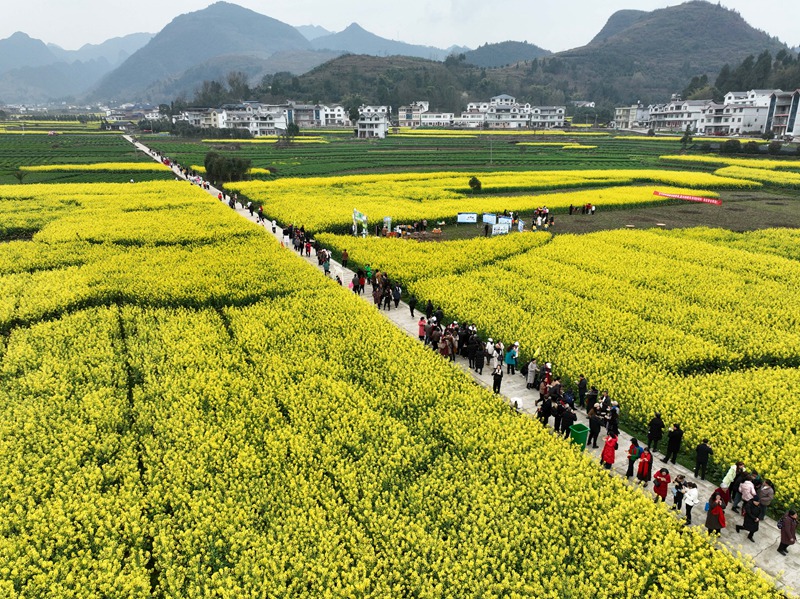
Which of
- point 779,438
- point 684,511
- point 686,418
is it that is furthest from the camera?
point 686,418

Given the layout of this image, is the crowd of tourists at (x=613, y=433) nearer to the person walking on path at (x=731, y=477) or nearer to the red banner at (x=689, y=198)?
the person walking on path at (x=731, y=477)

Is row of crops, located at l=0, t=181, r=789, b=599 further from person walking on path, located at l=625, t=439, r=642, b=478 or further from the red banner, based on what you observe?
the red banner

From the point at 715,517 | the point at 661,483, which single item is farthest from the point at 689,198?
the point at 715,517

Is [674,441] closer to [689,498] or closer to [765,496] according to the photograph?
[689,498]

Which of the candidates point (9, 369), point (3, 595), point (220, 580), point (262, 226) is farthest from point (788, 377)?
point (262, 226)

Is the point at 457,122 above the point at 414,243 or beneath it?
above

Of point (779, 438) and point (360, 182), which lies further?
point (360, 182)

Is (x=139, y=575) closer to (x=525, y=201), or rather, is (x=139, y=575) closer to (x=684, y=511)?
(x=684, y=511)
